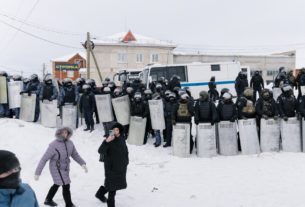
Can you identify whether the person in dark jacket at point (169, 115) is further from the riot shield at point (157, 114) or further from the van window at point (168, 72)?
the van window at point (168, 72)

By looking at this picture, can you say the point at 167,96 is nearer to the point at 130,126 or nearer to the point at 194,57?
the point at 130,126

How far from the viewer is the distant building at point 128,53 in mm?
46719

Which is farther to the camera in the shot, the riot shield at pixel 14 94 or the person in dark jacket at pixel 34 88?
the person in dark jacket at pixel 34 88

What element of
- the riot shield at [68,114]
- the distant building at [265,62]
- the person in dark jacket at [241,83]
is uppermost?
the distant building at [265,62]

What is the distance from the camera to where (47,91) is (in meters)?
13.3

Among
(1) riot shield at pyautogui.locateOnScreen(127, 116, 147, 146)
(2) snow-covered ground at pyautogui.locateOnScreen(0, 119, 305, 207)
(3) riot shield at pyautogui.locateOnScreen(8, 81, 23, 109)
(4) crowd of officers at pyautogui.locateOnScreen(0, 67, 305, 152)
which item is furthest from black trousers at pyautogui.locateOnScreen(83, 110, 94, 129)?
(3) riot shield at pyautogui.locateOnScreen(8, 81, 23, 109)

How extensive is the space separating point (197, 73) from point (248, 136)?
35.6 feet

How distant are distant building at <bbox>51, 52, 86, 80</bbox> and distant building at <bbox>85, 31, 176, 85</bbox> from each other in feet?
35.8

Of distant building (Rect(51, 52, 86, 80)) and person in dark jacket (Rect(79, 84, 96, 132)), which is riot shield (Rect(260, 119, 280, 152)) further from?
distant building (Rect(51, 52, 86, 80))

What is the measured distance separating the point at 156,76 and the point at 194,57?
31266 mm

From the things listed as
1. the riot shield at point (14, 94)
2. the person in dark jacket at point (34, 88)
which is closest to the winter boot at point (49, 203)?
the person in dark jacket at point (34, 88)

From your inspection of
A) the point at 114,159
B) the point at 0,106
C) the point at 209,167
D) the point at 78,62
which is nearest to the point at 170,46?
the point at 78,62

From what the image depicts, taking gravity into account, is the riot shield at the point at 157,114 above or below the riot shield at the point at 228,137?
above

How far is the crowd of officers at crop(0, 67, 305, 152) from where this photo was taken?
10.5 meters
